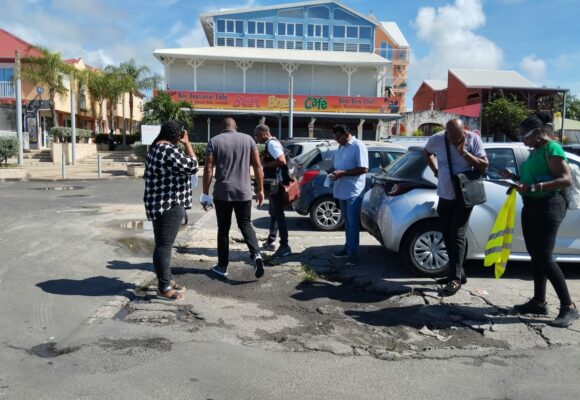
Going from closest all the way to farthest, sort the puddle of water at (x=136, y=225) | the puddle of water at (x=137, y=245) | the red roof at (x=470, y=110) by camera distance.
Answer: the puddle of water at (x=137, y=245) < the puddle of water at (x=136, y=225) < the red roof at (x=470, y=110)

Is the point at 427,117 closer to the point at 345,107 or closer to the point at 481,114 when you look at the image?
the point at 481,114

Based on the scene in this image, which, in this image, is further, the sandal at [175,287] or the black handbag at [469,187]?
the sandal at [175,287]

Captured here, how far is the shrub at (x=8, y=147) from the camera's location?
19750 millimetres

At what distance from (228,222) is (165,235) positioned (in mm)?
956

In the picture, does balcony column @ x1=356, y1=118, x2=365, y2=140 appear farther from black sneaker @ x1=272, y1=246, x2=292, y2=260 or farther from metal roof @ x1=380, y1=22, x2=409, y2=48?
metal roof @ x1=380, y1=22, x2=409, y2=48

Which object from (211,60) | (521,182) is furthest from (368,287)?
(211,60)

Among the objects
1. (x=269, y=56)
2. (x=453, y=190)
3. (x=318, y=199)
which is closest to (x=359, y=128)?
(x=269, y=56)

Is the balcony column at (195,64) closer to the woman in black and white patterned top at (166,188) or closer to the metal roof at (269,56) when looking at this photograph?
the metal roof at (269,56)

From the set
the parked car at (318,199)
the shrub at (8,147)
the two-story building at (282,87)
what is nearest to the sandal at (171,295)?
the parked car at (318,199)

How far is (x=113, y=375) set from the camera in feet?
11.0

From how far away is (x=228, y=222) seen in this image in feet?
18.3

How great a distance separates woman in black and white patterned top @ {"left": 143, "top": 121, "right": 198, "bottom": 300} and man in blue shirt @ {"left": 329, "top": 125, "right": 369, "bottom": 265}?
2099 millimetres

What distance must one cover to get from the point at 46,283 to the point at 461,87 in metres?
47.2

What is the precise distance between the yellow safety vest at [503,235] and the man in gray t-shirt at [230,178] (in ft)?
→ 7.76
